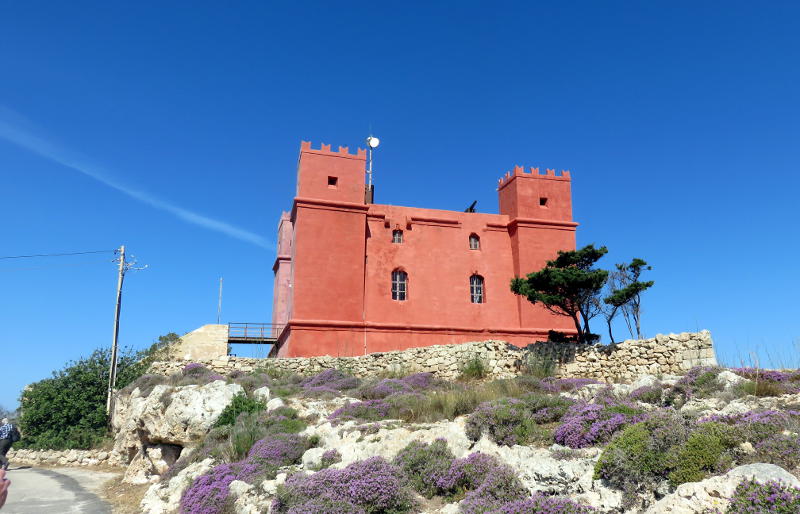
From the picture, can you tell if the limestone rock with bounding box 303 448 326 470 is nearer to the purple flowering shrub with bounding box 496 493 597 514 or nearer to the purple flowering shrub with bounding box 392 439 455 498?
the purple flowering shrub with bounding box 392 439 455 498

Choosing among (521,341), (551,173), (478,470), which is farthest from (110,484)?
Result: (551,173)

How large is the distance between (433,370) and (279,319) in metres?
12.3

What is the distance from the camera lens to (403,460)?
8.86 meters

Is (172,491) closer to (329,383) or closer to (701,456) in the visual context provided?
(329,383)

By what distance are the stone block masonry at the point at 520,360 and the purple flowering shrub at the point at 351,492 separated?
33.2 ft

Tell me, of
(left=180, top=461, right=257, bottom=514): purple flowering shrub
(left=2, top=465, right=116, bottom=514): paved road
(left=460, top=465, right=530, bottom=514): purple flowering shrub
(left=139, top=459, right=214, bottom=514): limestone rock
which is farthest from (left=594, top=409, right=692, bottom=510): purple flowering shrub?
(left=2, top=465, right=116, bottom=514): paved road

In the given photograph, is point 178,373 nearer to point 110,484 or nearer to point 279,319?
point 110,484

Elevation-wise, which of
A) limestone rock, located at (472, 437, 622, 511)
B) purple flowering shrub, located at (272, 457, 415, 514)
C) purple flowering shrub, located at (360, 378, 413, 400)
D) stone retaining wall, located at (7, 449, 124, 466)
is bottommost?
stone retaining wall, located at (7, 449, 124, 466)

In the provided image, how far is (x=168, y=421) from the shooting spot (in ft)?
51.9

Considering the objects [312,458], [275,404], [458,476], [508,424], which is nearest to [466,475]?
[458,476]

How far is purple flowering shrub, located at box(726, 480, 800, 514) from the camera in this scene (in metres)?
4.84

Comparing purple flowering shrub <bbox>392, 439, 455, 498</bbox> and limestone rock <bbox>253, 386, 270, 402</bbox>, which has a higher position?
limestone rock <bbox>253, 386, 270, 402</bbox>

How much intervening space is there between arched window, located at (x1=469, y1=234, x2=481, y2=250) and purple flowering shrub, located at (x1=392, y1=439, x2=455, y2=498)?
18926 millimetres

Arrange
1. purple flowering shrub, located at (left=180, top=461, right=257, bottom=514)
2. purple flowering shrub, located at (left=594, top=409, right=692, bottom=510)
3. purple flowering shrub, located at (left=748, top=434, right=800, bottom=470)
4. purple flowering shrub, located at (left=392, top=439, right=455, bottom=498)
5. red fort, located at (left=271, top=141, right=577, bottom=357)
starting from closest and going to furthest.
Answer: purple flowering shrub, located at (left=748, top=434, right=800, bottom=470) < purple flowering shrub, located at (left=594, top=409, right=692, bottom=510) < purple flowering shrub, located at (left=392, top=439, right=455, bottom=498) < purple flowering shrub, located at (left=180, top=461, right=257, bottom=514) < red fort, located at (left=271, top=141, right=577, bottom=357)
